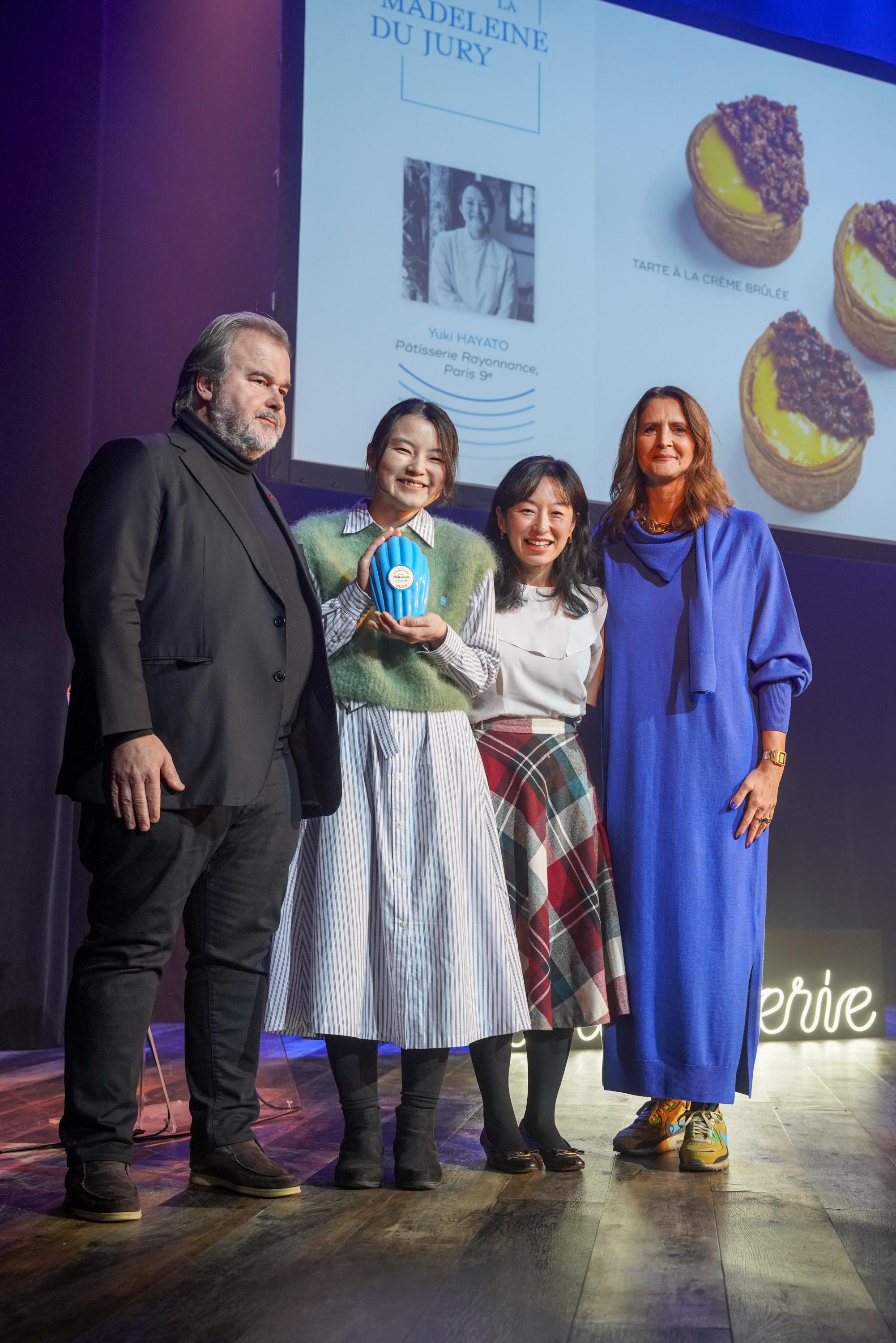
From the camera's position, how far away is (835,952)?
12.1 ft

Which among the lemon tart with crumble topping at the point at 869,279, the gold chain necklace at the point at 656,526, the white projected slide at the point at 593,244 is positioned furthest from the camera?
the lemon tart with crumble topping at the point at 869,279

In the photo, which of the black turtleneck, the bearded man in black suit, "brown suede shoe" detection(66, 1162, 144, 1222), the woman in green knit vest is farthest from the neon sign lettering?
"brown suede shoe" detection(66, 1162, 144, 1222)

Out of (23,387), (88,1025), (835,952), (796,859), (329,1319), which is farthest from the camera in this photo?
(796,859)

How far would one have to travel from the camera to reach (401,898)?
1.86m

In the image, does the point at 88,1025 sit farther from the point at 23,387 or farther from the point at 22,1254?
the point at 23,387

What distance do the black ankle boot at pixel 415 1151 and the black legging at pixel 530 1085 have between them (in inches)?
5.2

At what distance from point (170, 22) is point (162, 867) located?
118 inches

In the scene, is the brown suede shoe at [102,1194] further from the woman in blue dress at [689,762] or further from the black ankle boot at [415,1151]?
the woman in blue dress at [689,762]

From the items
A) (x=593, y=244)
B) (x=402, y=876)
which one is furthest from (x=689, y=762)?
(x=593, y=244)

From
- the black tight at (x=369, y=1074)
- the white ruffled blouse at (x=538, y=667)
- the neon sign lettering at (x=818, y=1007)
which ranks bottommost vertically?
the neon sign lettering at (x=818, y=1007)

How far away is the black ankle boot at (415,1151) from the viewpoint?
180cm

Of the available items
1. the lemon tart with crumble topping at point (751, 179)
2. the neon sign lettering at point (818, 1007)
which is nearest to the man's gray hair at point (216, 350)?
the lemon tart with crumble topping at point (751, 179)

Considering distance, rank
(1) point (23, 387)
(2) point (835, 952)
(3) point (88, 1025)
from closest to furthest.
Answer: (3) point (88, 1025) → (1) point (23, 387) → (2) point (835, 952)

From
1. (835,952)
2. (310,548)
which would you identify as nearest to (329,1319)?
(310,548)
